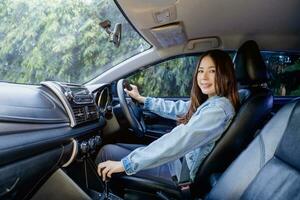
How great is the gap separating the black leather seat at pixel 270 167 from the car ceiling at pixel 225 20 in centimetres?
104

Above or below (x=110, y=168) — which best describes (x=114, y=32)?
above

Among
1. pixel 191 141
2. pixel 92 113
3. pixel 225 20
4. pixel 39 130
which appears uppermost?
pixel 225 20

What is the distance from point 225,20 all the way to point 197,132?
46.8 inches

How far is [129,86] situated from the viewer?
2760 millimetres

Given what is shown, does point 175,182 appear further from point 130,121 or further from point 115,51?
point 115,51

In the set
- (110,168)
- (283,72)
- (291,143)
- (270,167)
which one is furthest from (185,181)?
(283,72)

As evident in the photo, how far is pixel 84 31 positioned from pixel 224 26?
105cm

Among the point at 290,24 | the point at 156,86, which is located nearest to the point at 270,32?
the point at 290,24

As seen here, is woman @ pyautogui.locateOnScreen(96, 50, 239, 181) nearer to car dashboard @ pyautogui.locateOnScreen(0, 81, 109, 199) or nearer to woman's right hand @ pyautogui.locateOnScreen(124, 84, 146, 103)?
car dashboard @ pyautogui.locateOnScreen(0, 81, 109, 199)

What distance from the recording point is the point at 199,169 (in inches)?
73.2

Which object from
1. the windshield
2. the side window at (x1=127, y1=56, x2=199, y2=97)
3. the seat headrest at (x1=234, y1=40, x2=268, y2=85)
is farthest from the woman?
the side window at (x1=127, y1=56, x2=199, y2=97)

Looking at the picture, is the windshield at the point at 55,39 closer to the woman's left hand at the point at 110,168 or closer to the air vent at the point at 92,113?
the air vent at the point at 92,113

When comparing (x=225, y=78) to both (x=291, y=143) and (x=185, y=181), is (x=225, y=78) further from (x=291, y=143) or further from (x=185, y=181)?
(x=291, y=143)

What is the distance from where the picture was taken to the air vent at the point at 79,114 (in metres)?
1.92
